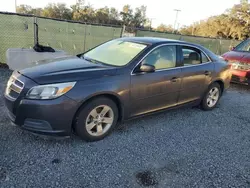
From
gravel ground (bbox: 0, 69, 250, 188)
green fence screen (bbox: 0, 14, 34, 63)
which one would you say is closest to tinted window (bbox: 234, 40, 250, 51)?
gravel ground (bbox: 0, 69, 250, 188)

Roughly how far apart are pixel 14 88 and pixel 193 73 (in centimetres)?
316

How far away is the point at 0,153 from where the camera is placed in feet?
9.11

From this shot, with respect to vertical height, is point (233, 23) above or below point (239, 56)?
above

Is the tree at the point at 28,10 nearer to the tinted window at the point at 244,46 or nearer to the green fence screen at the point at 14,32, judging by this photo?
the green fence screen at the point at 14,32

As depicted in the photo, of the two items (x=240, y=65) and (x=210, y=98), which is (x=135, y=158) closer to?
(x=210, y=98)

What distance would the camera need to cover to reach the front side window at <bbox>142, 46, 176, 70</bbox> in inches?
144

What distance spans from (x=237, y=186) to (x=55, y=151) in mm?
2340

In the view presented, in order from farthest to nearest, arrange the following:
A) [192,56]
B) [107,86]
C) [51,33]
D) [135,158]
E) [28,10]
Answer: [28,10]
[51,33]
[192,56]
[107,86]
[135,158]

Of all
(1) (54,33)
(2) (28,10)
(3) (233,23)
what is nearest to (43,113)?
(1) (54,33)

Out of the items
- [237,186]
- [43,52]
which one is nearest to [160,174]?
[237,186]

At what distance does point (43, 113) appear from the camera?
108 inches

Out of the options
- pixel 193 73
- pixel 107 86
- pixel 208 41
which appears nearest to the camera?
pixel 107 86

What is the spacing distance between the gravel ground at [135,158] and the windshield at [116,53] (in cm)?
118

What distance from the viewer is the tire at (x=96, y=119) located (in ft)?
9.86
